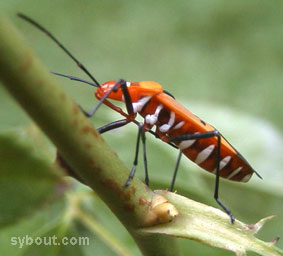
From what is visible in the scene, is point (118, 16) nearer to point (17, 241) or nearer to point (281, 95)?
point (281, 95)

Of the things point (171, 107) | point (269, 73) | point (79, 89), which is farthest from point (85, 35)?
point (171, 107)

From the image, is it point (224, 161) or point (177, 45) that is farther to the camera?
point (177, 45)

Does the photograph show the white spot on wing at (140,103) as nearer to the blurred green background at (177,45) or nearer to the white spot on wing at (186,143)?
the white spot on wing at (186,143)

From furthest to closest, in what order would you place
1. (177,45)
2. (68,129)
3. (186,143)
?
(177,45) < (186,143) < (68,129)

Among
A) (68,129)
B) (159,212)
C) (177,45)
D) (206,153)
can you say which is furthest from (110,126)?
(177,45)

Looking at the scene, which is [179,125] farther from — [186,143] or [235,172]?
[235,172]
